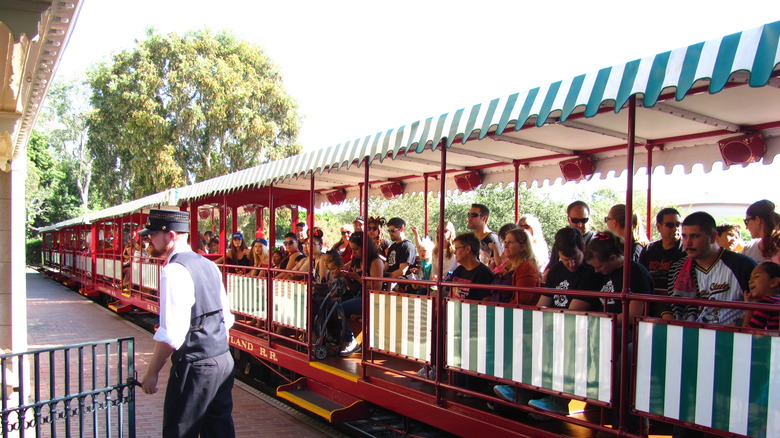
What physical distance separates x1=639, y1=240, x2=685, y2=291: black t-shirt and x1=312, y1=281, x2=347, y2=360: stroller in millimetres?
3275

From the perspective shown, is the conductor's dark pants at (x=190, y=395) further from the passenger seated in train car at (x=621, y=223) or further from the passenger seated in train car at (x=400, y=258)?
the passenger seated in train car at (x=621, y=223)

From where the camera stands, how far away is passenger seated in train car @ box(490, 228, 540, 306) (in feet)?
15.3

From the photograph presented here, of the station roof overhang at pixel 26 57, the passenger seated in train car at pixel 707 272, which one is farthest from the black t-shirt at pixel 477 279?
the station roof overhang at pixel 26 57

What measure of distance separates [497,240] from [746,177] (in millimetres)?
66608

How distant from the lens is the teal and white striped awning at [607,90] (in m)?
2.66

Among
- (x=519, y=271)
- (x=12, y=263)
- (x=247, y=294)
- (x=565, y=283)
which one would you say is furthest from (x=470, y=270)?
(x=12, y=263)

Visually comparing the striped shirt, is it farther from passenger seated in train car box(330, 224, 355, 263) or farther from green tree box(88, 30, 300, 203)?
green tree box(88, 30, 300, 203)

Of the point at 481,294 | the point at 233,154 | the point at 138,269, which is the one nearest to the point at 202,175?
the point at 233,154

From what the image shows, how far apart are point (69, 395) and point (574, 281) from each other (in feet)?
11.2

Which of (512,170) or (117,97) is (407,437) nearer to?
(512,170)

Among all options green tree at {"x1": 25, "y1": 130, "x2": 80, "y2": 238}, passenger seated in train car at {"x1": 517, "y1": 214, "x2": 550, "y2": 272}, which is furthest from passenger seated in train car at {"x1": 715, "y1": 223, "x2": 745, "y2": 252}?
green tree at {"x1": 25, "y1": 130, "x2": 80, "y2": 238}

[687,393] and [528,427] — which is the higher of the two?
[687,393]

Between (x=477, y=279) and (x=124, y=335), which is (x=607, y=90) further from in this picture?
(x=124, y=335)

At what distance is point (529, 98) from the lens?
12.3ft
